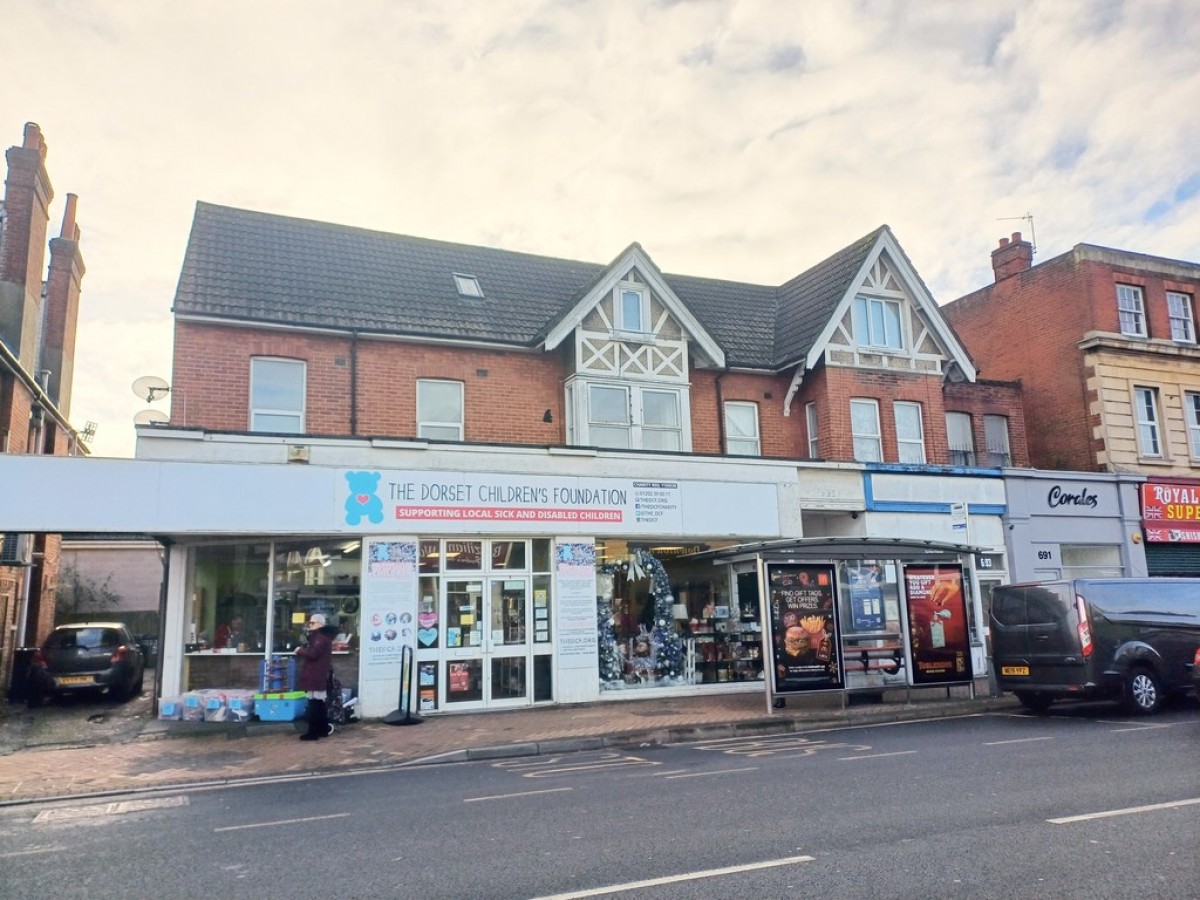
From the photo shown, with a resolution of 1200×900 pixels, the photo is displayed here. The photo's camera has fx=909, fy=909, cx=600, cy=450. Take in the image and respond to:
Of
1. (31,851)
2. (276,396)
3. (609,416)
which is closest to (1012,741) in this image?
(609,416)

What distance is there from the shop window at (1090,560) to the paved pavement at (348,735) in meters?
8.02

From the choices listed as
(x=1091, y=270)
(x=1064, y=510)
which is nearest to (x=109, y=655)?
(x=1064, y=510)

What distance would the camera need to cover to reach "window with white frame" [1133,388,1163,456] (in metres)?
25.3

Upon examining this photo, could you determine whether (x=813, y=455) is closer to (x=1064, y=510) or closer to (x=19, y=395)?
(x=1064, y=510)

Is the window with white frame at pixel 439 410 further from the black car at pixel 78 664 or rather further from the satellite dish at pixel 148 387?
the black car at pixel 78 664

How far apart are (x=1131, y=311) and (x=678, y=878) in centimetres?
2547

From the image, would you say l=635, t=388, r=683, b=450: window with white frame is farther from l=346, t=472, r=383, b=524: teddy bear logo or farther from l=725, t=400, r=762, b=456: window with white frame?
l=346, t=472, r=383, b=524: teddy bear logo

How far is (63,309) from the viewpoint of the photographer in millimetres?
26891

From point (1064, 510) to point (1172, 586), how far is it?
838 cm

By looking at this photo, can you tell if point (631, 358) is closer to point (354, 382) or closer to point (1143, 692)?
point (354, 382)

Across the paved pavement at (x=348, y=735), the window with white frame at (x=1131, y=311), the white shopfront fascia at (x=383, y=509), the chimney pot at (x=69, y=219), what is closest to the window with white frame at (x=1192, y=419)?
the window with white frame at (x=1131, y=311)

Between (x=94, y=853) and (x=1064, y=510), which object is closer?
(x=94, y=853)

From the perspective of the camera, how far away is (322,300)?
729 inches

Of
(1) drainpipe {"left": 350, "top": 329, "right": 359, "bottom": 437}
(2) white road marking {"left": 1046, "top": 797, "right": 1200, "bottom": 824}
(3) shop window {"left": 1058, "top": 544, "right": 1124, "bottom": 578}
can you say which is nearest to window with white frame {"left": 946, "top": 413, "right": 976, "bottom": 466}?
(3) shop window {"left": 1058, "top": 544, "right": 1124, "bottom": 578}
